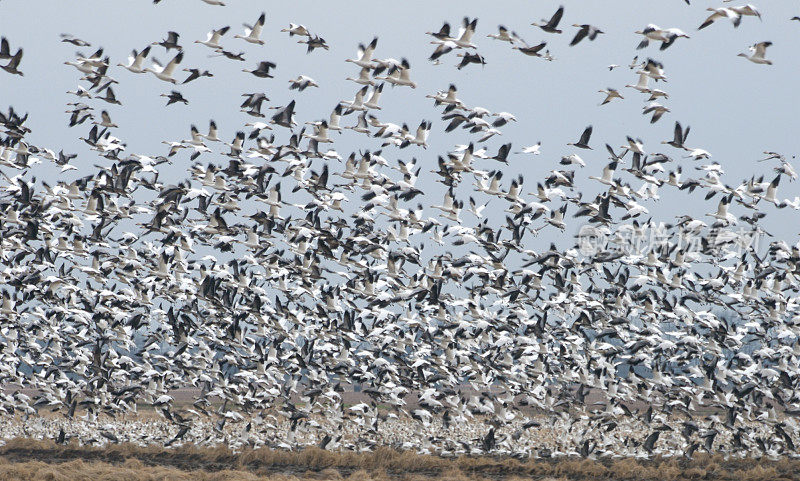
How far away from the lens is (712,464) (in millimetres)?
28266

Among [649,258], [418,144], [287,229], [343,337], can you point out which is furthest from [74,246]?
[649,258]

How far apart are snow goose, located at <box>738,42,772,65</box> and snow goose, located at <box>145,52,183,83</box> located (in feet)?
49.7

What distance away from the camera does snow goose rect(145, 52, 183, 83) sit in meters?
23.5

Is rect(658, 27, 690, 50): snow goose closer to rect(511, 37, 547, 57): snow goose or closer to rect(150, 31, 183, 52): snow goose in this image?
rect(511, 37, 547, 57): snow goose

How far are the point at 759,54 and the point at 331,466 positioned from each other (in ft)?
62.2

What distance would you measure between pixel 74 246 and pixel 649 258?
62.0ft

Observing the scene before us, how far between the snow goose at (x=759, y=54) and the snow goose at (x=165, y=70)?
Answer: 15.1 metres

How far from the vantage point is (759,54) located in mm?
21953

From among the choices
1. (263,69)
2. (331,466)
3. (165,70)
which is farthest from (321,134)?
(331,466)

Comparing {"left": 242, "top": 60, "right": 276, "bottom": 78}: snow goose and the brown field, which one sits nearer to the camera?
{"left": 242, "top": 60, "right": 276, "bottom": 78}: snow goose

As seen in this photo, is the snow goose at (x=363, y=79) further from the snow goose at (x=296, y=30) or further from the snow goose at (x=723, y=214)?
the snow goose at (x=723, y=214)

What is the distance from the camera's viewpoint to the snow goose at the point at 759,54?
21812mm

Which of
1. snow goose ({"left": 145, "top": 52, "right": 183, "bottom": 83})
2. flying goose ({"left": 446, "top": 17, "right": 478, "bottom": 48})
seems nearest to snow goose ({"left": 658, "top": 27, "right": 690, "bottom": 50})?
flying goose ({"left": 446, "top": 17, "right": 478, "bottom": 48})

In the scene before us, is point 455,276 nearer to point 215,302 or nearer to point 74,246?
point 215,302
